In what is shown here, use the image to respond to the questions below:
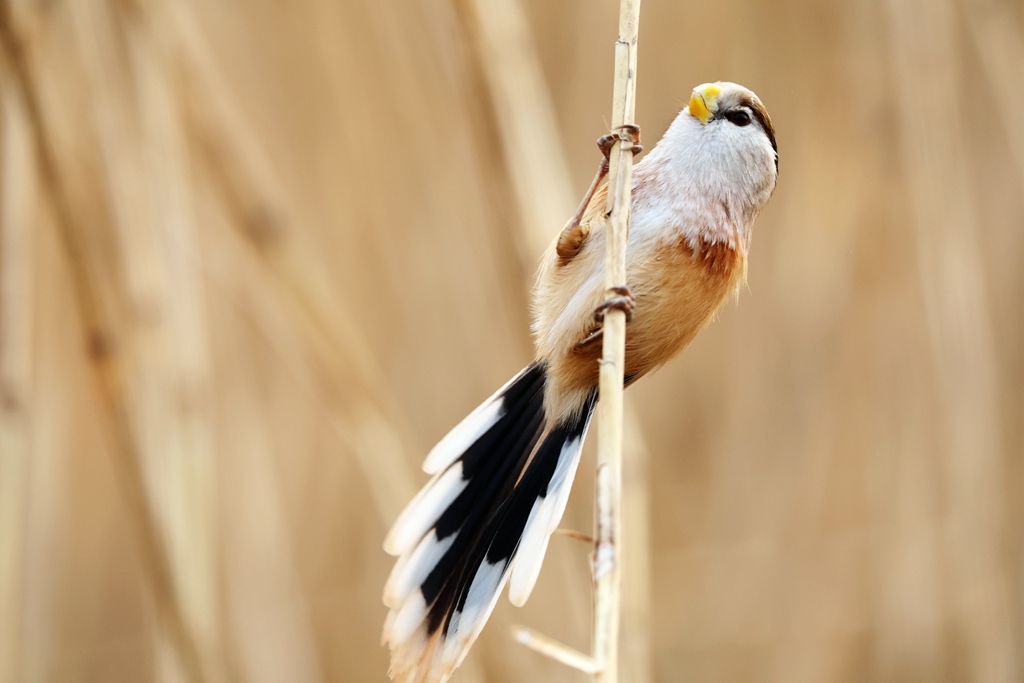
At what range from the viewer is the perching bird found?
3.83 feet

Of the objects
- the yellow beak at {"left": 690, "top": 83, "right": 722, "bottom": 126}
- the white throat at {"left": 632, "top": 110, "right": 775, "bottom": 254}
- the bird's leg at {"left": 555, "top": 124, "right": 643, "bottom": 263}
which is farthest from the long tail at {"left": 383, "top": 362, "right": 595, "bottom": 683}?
the yellow beak at {"left": 690, "top": 83, "right": 722, "bottom": 126}

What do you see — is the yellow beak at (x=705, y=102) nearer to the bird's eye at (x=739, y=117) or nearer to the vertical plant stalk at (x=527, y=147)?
the bird's eye at (x=739, y=117)

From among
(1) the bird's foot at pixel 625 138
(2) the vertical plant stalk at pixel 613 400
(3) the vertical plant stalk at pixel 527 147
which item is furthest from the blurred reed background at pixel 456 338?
(2) the vertical plant stalk at pixel 613 400

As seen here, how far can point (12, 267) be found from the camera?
147 centimetres

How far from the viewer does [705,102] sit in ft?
4.41

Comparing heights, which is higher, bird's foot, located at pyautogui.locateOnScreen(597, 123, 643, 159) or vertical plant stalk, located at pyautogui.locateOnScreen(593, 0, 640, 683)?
bird's foot, located at pyautogui.locateOnScreen(597, 123, 643, 159)

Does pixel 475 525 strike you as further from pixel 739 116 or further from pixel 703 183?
pixel 739 116

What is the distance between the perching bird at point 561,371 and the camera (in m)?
1.17

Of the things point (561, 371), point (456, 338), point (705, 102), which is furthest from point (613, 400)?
point (456, 338)

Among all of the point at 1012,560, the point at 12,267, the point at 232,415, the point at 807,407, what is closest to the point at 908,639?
the point at 1012,560

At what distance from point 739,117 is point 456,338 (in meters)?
1.15

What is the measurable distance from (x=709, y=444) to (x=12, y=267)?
1.86 m

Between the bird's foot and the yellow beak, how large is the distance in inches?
8.8

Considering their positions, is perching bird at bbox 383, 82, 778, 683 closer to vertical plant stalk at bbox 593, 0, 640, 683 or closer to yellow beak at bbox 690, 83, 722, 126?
yellow beak at bbox 690, 83, 722, 126
